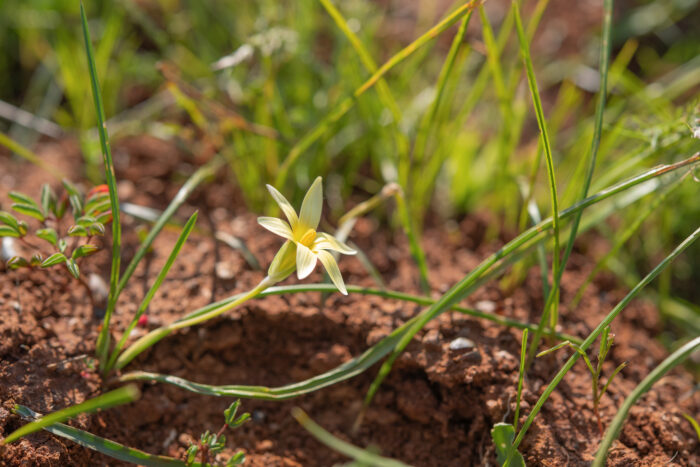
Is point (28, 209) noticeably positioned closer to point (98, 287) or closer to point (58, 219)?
point (58, 219)

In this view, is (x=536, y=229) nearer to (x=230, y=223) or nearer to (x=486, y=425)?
(x=486, y=425)

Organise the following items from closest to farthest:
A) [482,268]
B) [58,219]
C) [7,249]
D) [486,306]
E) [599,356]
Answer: [599,356]
[482,268]
[58,219]
[7,249]
[486,306]

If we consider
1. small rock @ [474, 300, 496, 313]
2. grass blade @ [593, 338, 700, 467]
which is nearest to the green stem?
small rock @ [474, 300, 496, 313]

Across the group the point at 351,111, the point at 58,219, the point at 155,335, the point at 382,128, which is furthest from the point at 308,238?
the point at 351,111

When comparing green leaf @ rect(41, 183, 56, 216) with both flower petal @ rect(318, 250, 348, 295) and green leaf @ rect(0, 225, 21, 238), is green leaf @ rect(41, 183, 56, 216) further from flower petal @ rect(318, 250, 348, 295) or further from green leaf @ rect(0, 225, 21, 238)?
flower petal @ rect(318, 250, 348, 295)

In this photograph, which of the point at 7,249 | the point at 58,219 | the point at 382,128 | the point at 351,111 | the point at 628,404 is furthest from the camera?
the point at 351,111

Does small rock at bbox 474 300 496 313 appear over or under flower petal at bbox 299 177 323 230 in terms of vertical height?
under

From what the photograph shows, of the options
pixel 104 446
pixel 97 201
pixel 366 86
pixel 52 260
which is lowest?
pixel 104 446
